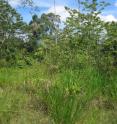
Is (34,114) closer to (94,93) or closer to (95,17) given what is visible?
(94,93)

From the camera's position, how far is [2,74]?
839 centimetres

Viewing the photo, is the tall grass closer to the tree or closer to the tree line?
the tree line

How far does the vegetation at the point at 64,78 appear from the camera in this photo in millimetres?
6055

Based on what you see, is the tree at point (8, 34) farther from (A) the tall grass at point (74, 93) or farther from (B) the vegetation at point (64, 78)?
(A) the tall grass at point (74, 93)

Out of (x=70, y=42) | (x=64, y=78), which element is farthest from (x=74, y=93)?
(x=70, y=42)

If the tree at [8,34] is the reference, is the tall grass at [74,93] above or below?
below

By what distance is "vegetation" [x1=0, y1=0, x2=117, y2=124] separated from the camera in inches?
238

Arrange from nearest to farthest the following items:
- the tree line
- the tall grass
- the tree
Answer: the tall grass
the tree line
the tree

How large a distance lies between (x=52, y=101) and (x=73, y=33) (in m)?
5.55

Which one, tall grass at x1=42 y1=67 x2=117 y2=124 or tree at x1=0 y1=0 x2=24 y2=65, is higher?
tree at x1=0 y1=0 x2=24 y2=65

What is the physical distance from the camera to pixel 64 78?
7230 mm

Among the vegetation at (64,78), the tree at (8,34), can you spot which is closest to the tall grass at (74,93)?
the vegetation at (64,78)

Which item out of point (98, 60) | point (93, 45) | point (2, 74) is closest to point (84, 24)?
point (93, 45)

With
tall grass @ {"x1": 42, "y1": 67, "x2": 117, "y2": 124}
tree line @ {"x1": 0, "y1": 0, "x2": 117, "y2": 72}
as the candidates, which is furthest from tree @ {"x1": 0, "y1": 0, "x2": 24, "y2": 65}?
tall grass @ {"x1": 42, "y1": 67, "x2": 117, "y2": 124}
